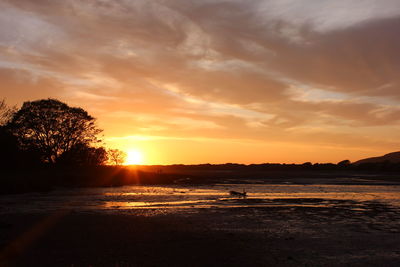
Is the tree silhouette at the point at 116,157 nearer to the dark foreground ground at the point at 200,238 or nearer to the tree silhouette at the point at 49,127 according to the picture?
the tree silhouette at the point at 49,127

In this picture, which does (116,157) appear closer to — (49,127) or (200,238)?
(49,127)

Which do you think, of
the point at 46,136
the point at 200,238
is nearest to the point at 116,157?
the point at 46,136

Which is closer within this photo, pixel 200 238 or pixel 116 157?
pixel 200 238

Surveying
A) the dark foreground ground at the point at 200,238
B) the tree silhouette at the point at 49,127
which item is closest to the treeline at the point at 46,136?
the tree silhouette at the point at 49,127

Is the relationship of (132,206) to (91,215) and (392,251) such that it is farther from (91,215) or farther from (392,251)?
(392,251)

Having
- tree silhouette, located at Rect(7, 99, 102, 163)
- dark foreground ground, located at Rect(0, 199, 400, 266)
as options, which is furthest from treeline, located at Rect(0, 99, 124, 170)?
dark foreground ground, located at Rect(0, 199, 400, 266)

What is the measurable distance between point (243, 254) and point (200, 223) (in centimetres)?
703

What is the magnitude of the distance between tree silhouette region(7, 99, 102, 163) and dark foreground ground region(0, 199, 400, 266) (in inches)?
Answer: 1747

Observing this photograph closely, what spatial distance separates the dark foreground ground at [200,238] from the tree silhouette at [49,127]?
146 feet

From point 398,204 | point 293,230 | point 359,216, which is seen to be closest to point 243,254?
point 293,230

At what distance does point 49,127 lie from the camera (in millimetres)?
63688

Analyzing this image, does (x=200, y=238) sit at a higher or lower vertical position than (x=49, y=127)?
lower

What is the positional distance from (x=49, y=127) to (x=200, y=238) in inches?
2159

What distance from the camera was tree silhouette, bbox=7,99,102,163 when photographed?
62594 mm
